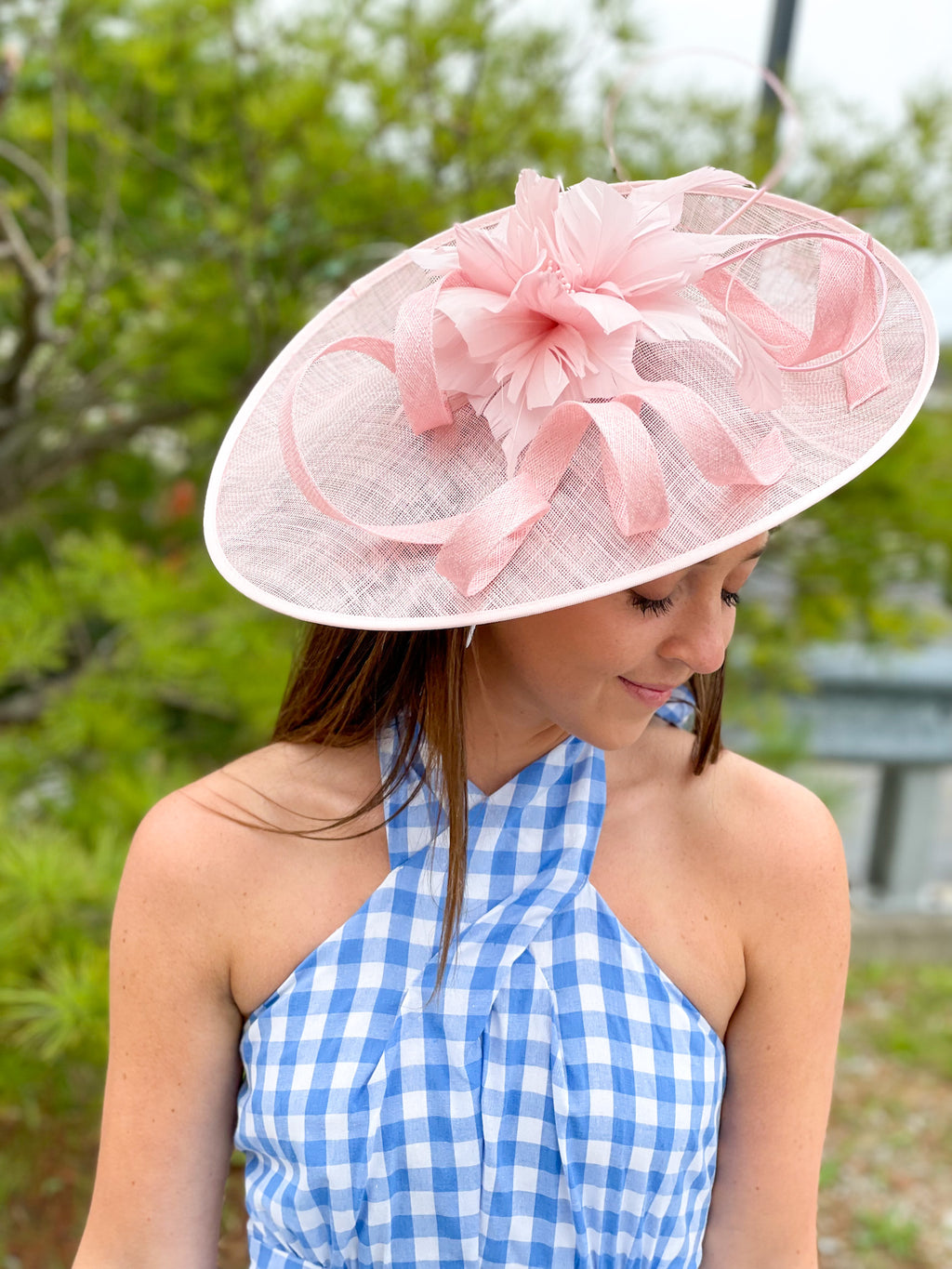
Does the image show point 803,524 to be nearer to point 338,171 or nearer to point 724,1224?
point 338,171

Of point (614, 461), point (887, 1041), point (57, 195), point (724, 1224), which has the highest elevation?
point (57, 195)

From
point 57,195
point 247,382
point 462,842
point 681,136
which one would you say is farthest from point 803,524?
point 462,842

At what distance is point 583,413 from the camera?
925 mm

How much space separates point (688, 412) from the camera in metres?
0.92

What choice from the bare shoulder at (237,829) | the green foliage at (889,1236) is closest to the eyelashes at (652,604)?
the bare shoulder at (237,829)

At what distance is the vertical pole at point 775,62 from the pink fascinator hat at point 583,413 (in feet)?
5.09

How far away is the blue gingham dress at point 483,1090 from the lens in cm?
111

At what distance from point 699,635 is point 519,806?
0.30 meters

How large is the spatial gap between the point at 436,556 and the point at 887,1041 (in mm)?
2678

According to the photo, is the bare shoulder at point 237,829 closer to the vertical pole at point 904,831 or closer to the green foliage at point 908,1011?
the green foliage at point 908,1011

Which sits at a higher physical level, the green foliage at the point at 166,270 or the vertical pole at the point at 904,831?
the green foliage at the point at 166,270

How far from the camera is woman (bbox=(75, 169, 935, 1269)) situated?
95 cm

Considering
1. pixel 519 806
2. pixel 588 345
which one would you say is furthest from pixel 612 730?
pixel 588 345

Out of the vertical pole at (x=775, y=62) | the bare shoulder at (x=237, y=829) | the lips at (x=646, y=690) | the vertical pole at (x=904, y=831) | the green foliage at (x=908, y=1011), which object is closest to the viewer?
the lips at (x=646, y=690)
